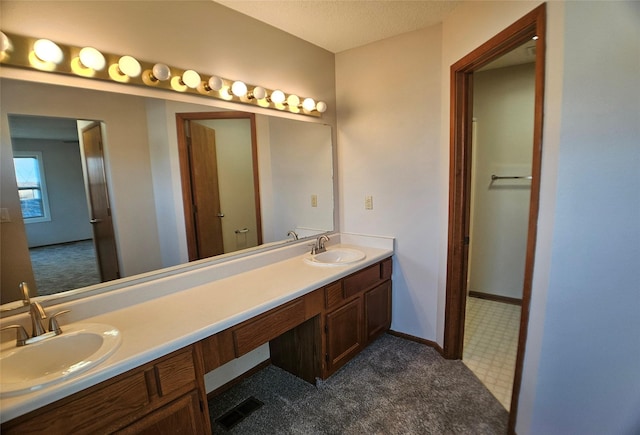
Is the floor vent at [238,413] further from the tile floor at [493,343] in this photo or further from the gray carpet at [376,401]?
the tile floor at [493,343]

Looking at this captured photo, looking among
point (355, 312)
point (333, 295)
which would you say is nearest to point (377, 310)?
point (355, 312)

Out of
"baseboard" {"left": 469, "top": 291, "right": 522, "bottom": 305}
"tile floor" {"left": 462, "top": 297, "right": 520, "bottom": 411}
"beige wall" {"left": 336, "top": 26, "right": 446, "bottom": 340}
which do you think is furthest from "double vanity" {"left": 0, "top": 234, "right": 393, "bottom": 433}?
"baseboard" {"left": 469, "top": 291, "right": 522, "bottom": 305}

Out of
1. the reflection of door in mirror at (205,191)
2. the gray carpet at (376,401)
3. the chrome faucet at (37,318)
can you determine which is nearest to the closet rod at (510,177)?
the gray carpet at (376,401)

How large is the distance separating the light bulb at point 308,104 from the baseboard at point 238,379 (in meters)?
1.91

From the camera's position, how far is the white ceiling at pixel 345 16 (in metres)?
1.78

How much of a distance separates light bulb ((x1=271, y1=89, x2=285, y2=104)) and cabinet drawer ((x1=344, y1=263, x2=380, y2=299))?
4.25 ft

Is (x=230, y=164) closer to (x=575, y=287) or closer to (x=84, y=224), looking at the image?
(x=84, y=224)

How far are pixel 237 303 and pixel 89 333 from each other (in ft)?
1.90

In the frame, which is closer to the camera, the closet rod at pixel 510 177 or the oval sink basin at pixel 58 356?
the oval sink basin at pixel 58 356

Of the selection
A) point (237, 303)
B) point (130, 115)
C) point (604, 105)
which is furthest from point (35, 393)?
point (604, 105)

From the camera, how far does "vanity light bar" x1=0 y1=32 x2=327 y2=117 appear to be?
1.16 metres

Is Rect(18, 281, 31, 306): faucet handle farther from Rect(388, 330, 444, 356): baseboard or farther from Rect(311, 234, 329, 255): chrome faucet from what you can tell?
Rect(388, 330, 444, 356): baseboard

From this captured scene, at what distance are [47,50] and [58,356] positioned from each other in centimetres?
119

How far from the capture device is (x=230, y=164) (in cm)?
194
